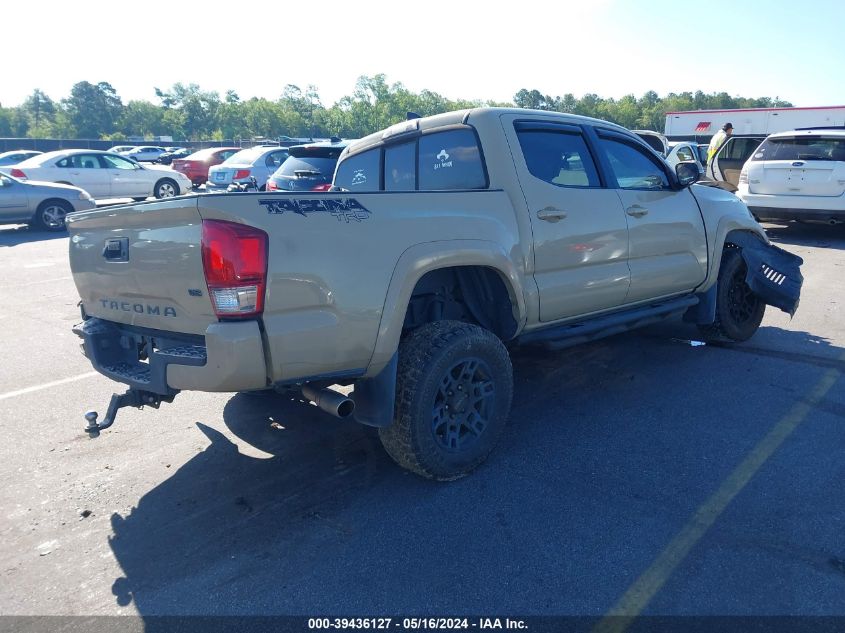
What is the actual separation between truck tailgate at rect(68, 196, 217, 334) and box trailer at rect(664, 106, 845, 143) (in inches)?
1187

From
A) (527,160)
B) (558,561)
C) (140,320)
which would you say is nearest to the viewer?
(558,561)

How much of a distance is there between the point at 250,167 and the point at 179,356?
47.6ft

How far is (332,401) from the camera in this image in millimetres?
3094

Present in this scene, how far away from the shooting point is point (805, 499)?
326 cm

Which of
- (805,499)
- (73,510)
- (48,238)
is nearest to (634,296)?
(805,499)

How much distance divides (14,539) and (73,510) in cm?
29

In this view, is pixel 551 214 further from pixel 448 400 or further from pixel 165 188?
pixel 165 188

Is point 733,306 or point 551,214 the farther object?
point 733,306

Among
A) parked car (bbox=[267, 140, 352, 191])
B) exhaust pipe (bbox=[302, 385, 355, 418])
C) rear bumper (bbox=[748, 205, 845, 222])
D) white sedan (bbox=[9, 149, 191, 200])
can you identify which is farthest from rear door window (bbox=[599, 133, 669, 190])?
Result: white sedan (bbox=[9, 149, 191, 200])

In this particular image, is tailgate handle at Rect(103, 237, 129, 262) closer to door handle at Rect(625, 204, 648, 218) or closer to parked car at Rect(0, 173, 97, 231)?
door handle at Rect(625, 204, 648, 218)

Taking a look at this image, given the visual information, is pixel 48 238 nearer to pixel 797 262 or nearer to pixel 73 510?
pixel 73 510

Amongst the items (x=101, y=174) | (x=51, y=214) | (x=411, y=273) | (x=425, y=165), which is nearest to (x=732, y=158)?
(x=425, y=165)

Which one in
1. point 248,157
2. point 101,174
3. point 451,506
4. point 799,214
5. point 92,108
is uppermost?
A: point 92,108

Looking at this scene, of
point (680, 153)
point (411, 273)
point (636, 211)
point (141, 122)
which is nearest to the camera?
point (411, 273)
